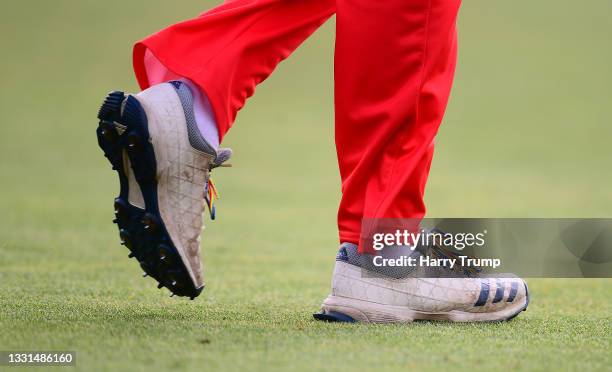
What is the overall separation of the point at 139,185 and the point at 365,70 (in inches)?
14.0

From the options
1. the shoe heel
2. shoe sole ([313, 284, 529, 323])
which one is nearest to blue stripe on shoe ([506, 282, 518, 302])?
shoe sole ([313, 284, 529, 323])

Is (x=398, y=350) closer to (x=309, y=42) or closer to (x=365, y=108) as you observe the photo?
(x=365, y=108)

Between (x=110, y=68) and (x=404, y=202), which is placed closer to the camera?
(x=404, y=202)

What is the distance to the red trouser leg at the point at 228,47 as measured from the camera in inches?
51.7

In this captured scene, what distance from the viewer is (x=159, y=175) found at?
1.25 metres

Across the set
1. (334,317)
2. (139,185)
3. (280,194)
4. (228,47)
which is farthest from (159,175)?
(280,194)

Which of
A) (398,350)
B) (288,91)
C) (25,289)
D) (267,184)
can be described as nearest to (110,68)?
(288,91)

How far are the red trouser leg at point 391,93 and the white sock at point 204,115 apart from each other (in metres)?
0.19

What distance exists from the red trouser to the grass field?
0.21 metres

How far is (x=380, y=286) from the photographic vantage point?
135 centimetres

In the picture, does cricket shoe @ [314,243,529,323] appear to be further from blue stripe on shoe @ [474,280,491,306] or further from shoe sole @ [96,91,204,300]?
shoe sole @ [96,91,204,300]

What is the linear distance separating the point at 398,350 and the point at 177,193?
38 centimetres

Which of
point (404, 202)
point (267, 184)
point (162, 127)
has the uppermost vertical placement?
point (162, 127)

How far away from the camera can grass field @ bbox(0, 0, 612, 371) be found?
1.11 metres
